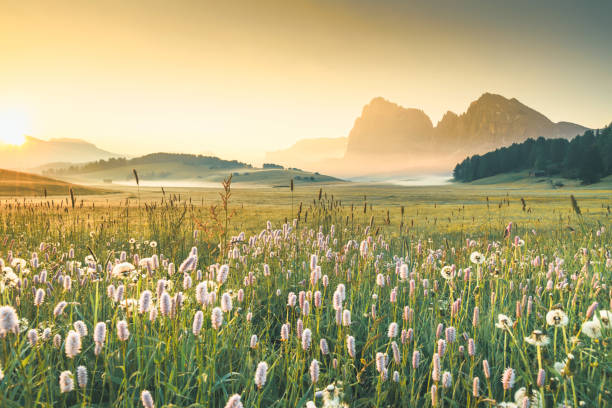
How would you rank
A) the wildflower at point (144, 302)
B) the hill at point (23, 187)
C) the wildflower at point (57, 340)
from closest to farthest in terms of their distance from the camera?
the wildflower at point (144, 302)
the wildflower at point (57, 340)
the hill at point (23, 187)

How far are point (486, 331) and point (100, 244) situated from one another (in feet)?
23.2

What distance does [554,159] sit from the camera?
4587 inches

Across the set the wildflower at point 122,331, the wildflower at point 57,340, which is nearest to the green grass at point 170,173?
the wildflower at point 57,340

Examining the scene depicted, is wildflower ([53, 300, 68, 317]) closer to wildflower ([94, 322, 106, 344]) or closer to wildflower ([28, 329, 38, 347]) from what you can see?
wildflower ([28, 329, 38, 347])

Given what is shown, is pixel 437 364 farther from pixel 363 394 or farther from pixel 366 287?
pixel 366 287

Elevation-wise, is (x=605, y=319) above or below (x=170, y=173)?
below

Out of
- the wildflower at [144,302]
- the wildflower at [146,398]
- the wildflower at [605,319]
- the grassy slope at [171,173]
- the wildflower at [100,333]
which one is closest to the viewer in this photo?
the wildflower at [146,398]

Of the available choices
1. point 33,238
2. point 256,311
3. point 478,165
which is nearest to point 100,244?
point 33,238

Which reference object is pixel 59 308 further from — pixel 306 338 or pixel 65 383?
pixel 306 338

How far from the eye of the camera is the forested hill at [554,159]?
86.2 m

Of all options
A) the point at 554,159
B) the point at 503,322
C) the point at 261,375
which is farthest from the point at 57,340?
the point at 554,159

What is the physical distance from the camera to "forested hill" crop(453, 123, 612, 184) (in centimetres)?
8625

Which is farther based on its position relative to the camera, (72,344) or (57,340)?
(57,340)

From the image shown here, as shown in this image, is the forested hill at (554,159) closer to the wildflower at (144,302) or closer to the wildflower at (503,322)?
the wildflower at (503,322)
